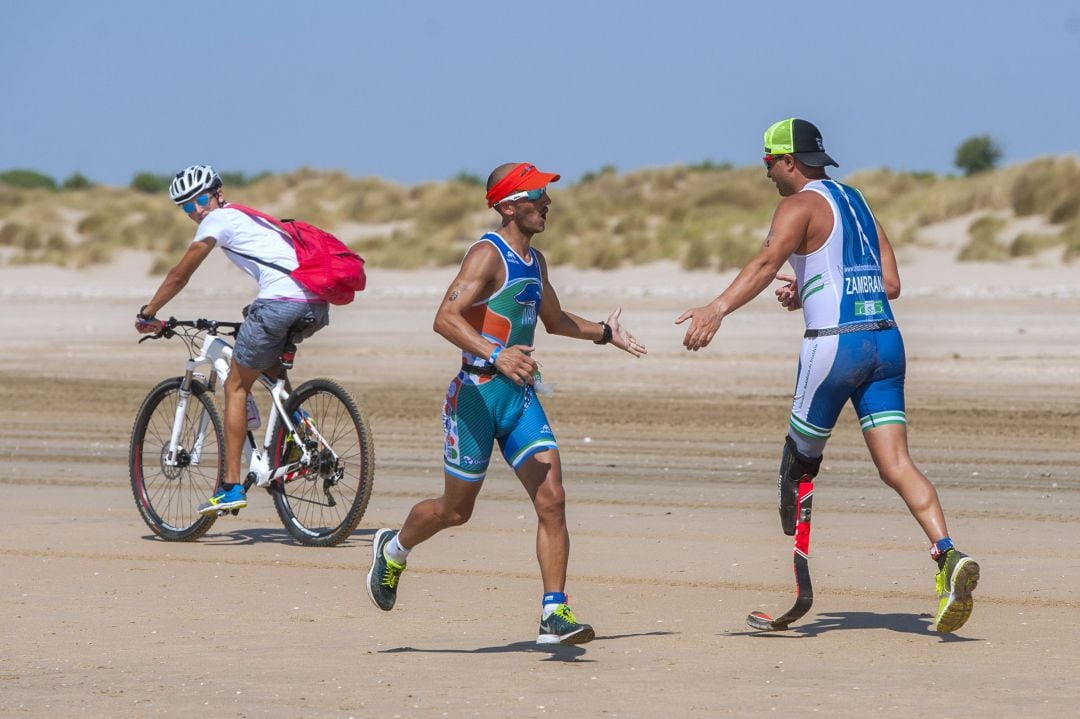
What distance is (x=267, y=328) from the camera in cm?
1040

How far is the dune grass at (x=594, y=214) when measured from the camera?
124 ft

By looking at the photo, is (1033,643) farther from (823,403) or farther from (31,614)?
(31,614)

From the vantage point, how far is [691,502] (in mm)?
12125

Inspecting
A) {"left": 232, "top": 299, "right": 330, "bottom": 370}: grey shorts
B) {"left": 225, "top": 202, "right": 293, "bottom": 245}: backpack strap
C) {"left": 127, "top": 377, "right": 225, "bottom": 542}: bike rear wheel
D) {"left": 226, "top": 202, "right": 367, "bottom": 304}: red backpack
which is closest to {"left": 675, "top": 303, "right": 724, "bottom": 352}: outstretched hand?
{"left": 226, "top": 202, "right": 367, "bottom": 304}: red backpack

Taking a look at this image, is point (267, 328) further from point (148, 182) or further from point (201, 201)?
point (148, 182)

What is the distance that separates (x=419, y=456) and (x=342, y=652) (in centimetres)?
708

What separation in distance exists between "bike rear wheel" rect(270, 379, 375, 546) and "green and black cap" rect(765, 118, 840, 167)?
3.27 m

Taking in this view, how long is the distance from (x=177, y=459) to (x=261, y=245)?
1371 millimetres

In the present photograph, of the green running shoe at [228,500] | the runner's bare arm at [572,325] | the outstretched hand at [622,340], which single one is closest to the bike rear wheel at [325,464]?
the green running shoe at [228,500]

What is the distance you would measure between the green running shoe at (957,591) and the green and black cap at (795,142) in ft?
5.46

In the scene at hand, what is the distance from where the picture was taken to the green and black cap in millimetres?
7906

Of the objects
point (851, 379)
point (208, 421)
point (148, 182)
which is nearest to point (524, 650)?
point (851, 379)

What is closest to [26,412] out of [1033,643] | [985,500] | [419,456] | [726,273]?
[419,456]

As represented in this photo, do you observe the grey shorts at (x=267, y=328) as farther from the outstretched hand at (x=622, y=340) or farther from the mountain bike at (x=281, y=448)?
the outstretched hand at (x=622, y=340)
